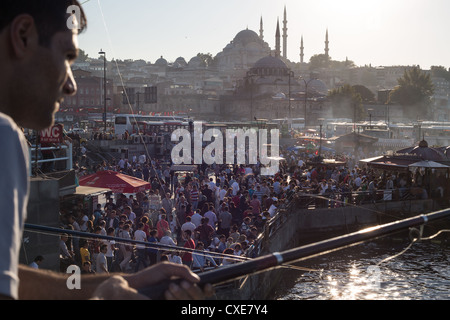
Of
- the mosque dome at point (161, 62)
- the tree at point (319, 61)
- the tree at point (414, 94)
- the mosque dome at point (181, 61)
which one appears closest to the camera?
the tree at point (414, 94)

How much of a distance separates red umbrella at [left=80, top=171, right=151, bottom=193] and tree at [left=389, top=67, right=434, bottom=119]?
81.6 metres

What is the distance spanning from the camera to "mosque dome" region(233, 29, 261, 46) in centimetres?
12119

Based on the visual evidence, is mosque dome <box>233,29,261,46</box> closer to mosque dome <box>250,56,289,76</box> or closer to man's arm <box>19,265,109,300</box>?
mosque dome <box>250,56,289,76</box>

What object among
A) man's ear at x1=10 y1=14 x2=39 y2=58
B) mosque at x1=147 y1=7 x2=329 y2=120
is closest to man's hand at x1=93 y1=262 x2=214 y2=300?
man's ear at x1=10 y1=14 x2=39 y2=58

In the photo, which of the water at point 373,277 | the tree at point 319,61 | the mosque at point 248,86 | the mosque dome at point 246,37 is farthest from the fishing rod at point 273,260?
the tree at point 319,61

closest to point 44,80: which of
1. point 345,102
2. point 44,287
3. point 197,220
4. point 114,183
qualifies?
point 44,287

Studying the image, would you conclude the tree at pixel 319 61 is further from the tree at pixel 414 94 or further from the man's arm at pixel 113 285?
the man's arm at pixel 113 285

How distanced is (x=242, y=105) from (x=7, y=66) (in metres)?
84.2

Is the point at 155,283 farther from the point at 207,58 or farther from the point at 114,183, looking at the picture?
the point at 207,58

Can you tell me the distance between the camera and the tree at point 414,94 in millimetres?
88125

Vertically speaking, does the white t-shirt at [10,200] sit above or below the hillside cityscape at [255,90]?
below

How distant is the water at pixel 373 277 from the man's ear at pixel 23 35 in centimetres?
972
